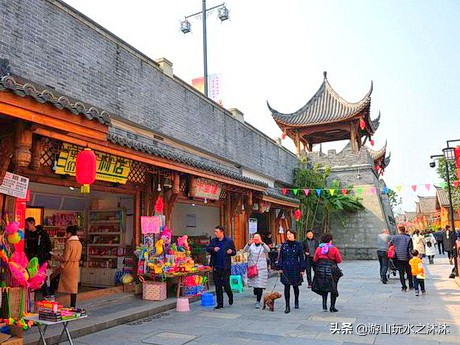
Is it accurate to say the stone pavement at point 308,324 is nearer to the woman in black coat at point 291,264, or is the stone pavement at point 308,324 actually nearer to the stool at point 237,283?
the woman in black coat at point 291,264

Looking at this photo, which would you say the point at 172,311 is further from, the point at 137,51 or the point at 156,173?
the point at 137,51

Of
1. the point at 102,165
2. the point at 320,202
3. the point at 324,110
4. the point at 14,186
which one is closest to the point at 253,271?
the point at 102,165

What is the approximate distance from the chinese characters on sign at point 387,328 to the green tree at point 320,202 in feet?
48.6

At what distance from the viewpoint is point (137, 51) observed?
33.1 ft

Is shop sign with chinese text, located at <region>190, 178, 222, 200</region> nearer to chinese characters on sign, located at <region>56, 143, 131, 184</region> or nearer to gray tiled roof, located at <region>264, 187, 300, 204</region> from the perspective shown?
chinese characters on sign, located at <region>56, 143, 131, 184</region>

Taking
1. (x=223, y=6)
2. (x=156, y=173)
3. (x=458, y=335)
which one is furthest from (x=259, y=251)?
(x=223, y=6)

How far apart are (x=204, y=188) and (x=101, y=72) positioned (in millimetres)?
3647

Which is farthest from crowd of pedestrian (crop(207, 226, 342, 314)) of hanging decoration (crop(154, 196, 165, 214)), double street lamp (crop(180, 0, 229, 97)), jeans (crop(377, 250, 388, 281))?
double street lamp (crop(180, 0, 229, 97))

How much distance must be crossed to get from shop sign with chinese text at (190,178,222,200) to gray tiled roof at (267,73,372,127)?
14.6 meters

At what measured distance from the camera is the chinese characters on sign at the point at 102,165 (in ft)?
19.4

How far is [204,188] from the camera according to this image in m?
9.66

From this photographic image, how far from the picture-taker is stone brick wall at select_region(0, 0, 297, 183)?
682 cm

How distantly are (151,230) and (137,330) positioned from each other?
2.52m

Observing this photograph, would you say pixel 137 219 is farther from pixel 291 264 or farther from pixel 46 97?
pixel 46 97
